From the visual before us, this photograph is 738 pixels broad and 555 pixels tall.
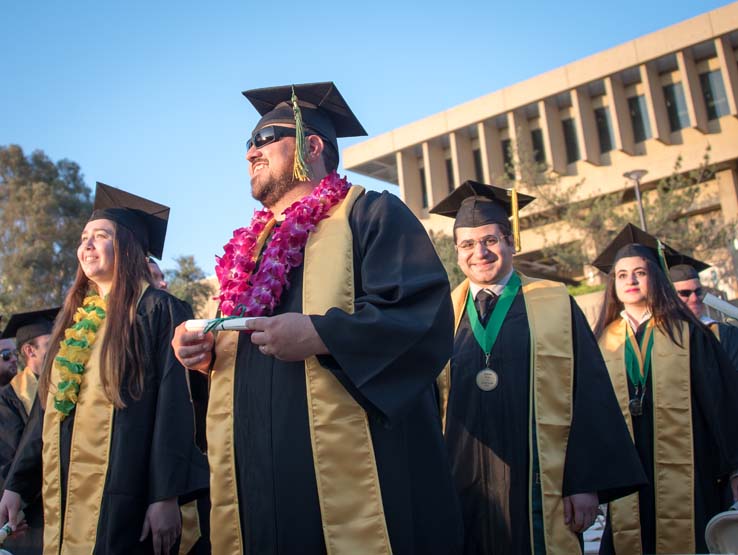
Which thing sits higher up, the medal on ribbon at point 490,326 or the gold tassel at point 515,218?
the gold tassel at point 515,218

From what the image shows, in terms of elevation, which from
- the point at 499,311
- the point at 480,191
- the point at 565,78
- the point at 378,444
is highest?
the point at 565,78

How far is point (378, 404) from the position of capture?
2240mm

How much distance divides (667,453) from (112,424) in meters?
3.48

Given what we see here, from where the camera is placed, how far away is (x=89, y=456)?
11.2 ft

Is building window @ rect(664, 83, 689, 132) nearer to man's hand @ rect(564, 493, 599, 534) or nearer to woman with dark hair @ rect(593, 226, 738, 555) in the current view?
woman with dark hair @ rect(593, 226, 738, 555)

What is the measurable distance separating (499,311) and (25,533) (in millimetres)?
2998

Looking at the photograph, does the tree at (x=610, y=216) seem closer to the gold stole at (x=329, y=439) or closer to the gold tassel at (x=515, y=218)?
the gold tassel at (x=515, y=218)

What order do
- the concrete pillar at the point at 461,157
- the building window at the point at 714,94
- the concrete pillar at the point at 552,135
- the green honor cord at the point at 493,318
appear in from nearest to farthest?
the green honor cord at the point at 493,318 → the building window at the point at 714,94 → the concrete pillar at the point at 552,135 → the concrete pillar at the point at 461,157

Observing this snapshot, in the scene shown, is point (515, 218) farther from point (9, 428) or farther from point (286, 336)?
point (9, 428)

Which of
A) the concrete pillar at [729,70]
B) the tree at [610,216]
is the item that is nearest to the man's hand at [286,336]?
the tree at [610,216]

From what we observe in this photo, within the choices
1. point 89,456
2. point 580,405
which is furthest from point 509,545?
point 89,456

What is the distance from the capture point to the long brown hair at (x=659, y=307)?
4.97m

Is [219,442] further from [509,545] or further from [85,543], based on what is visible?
[509,545]

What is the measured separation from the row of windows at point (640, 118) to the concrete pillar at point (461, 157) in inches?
24.3
